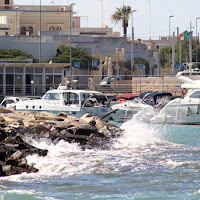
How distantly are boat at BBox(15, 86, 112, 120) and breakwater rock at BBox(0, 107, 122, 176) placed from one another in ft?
17.3

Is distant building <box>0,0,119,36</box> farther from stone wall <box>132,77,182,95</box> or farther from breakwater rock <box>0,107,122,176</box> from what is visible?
breakwater rock <box>0,107,122,176</box>

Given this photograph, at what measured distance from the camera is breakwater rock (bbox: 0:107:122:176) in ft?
54.2

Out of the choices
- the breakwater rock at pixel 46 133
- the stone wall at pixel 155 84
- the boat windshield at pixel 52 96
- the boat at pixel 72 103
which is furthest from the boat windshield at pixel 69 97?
the stone wall at pixel 155 84

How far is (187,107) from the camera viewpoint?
29.6 meters

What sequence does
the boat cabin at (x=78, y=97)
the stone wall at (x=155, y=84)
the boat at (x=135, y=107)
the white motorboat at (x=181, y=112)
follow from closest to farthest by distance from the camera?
the boat cabin at (x=78, y=97) → the white motorboat at (x=181, y=112) → the boat at (x=135, y=107) → the stone wall at (x=155, y=84)

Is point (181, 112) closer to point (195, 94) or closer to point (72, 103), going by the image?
point (195, 94)

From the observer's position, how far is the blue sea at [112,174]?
12.3 m

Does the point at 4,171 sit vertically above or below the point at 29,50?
below

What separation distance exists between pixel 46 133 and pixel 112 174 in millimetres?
5993

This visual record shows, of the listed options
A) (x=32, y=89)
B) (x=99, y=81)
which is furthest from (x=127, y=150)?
(x=99, y=81)

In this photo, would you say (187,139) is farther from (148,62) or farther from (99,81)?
(148,62)

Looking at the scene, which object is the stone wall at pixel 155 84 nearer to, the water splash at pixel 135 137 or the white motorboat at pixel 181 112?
the white motorboat at pixel 181 112

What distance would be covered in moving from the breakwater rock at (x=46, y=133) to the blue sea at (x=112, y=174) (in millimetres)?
383

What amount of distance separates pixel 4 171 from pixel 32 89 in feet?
112
